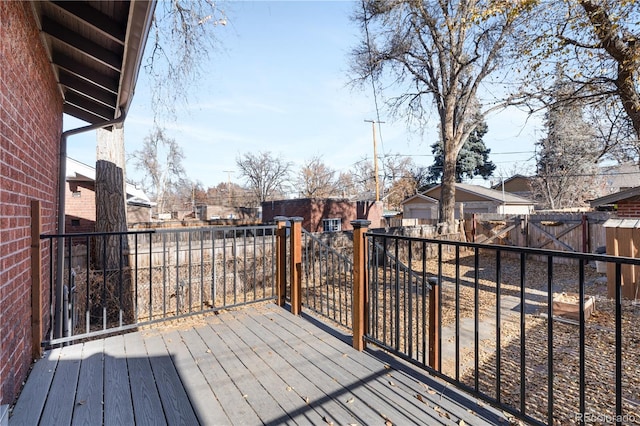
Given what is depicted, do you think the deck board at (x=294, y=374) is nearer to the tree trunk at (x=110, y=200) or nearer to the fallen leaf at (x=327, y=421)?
the fallen leaf at (x=327, y=421)

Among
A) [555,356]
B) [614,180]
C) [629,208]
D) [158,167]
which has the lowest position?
[555,356]

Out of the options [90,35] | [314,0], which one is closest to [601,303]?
[314,0]

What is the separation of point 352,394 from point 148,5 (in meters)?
2.57

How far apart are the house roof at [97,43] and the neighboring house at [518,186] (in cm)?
2863

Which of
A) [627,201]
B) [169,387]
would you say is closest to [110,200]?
[169,387]

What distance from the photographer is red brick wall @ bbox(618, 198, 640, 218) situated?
7711 millimetres

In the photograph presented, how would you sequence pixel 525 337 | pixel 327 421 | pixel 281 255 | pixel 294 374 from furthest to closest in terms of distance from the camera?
pixel 281 255
pixel 525 337
pixel 294 374
pixel 327 421

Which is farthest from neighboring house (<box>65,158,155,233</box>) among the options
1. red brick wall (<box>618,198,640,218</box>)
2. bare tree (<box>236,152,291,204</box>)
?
bare tree (<box>236,152,291,204</box>)

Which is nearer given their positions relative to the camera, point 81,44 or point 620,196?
point 81,44

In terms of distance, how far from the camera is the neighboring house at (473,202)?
20672mm

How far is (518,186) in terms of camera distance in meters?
27.9

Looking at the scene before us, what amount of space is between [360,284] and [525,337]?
158 cm

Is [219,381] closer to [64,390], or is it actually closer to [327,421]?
[327,421]

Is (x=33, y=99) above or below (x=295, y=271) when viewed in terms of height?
above
